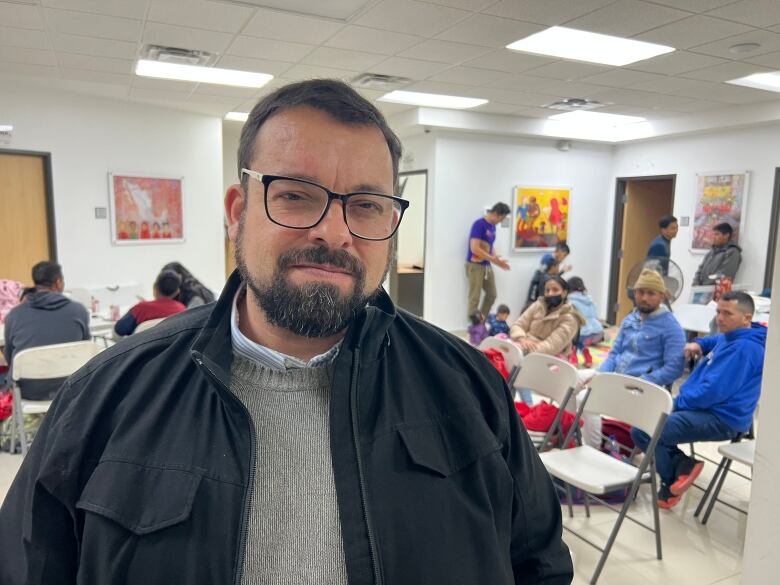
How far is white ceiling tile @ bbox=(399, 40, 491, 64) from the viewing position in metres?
4.15

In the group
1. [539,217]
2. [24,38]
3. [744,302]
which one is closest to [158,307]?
[24,38]

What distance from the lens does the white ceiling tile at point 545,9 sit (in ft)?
10.8

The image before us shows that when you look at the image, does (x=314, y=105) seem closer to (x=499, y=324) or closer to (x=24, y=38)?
(x=24, y=38)

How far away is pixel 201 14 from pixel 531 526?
359cm

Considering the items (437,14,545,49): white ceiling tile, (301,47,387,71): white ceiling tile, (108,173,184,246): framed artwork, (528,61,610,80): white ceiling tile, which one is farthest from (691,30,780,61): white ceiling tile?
(108,173,184,246): framed artwork

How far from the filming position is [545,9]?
3406 millimetres

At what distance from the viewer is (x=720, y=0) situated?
3.22 metres

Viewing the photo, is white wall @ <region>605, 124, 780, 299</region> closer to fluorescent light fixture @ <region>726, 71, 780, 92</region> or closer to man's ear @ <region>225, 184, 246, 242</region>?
fluorescent light fixture @ <region>726, 71, 780, 92</region>

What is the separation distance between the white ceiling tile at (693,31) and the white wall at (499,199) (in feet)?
11.4

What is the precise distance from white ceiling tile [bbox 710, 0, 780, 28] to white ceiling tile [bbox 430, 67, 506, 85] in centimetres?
186

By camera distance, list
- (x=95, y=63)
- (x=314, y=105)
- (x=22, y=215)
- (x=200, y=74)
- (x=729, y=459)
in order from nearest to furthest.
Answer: (x=314, y=105), (x=729, y=459), (x=95, y=63), (x=200, y=74), (x=22, y=215)

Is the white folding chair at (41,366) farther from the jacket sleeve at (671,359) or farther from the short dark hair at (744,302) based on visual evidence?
the short dark hair at (744,302)

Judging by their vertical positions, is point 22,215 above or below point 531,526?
above

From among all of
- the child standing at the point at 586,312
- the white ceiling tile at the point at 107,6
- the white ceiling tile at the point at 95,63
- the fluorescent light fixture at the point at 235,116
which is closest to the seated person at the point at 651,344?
the child standing at the point at 586,312
